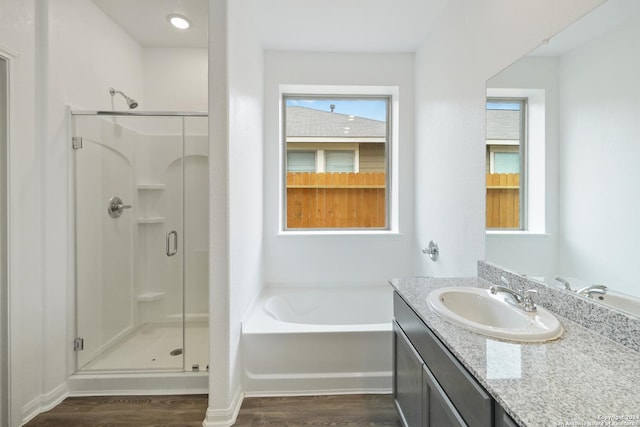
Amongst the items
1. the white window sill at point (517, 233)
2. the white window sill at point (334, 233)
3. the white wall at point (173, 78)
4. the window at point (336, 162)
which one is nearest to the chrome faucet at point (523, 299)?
the white window sill at point (517, 233)

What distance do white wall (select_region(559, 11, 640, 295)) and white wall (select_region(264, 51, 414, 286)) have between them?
1.58m

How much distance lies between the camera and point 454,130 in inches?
74.4

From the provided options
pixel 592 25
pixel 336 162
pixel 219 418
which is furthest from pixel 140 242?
pixel 592 25

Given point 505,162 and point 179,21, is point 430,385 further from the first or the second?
point 179,21

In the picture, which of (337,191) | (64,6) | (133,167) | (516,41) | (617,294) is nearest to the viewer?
(617,294)

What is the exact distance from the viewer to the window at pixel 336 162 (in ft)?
9.56

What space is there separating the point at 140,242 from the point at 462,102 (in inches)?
105

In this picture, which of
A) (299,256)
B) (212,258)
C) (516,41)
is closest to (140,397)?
(212,258)

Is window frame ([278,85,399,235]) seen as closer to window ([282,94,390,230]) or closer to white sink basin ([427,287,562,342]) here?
window ([282,94,390,230])

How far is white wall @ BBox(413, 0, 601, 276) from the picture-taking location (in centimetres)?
130

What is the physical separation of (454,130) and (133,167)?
2461 mm

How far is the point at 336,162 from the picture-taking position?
116 inches

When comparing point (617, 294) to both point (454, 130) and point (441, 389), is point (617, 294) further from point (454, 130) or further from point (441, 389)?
point (454, 130)

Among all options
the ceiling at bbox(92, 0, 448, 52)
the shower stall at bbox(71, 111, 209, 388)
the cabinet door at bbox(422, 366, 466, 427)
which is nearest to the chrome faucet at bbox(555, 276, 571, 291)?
the cabinet door at bbox(422, 366, 466, 427)
